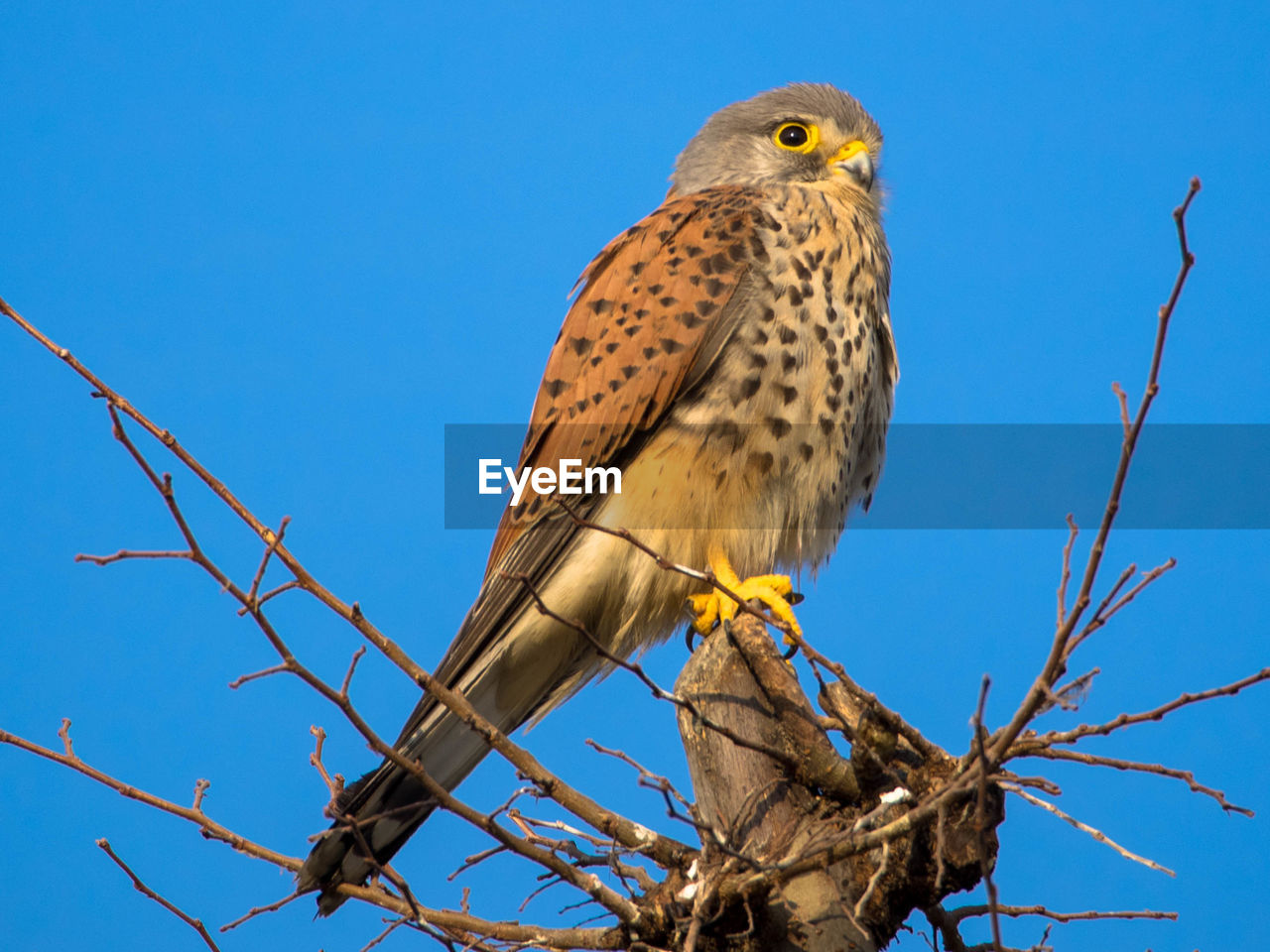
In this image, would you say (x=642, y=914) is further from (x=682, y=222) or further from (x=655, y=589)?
(x=682, y=222)

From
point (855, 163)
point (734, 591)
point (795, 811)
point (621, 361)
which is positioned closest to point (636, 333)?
point (621, 361)

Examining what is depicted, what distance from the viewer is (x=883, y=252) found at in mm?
2885

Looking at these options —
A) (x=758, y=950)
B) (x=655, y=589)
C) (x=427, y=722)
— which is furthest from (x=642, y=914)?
(x=655, y=589)

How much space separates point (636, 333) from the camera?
263cm

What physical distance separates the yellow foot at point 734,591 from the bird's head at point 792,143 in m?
1.06

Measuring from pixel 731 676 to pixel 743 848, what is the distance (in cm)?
29

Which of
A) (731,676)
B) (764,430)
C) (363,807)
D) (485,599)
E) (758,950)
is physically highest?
(764,430)

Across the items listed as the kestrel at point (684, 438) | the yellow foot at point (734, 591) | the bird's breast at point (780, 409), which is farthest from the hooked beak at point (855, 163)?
the yellow foot at point (734, 591)

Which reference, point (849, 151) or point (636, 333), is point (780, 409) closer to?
point (636, 333)

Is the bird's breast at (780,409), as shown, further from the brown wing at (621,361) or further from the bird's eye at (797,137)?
the bird's eye at (797,137)

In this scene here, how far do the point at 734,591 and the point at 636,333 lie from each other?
1.99 ft

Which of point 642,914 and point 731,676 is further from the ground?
point 731,676

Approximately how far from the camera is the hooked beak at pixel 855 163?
302 cm

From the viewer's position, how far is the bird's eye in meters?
3.14
